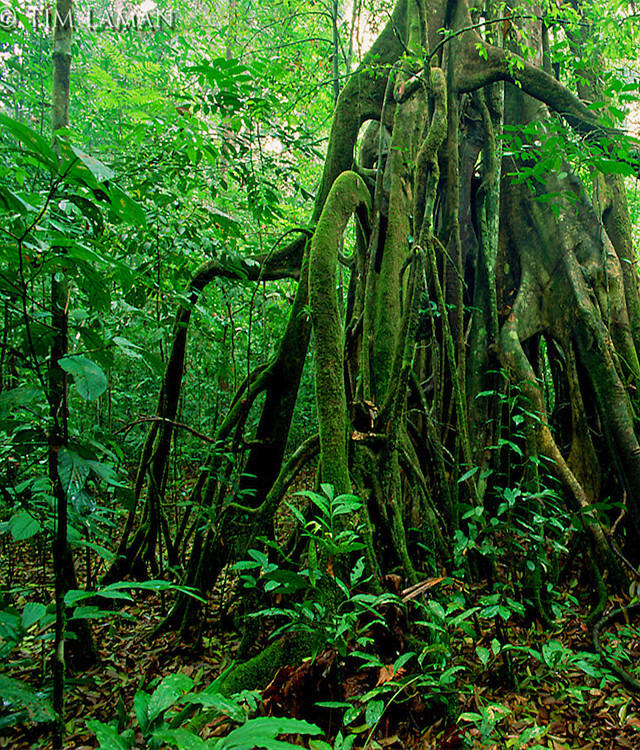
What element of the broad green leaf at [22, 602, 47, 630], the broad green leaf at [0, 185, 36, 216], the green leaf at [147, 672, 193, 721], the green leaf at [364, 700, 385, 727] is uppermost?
the broad green leaf at [0, 185, 36, 216]

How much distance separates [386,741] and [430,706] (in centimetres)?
21

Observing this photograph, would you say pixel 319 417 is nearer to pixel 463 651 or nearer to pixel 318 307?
pixel 318 307

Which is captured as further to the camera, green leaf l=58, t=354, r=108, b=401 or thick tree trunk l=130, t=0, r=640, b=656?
thick tree trunk l=130, t=0, r=640, b=656

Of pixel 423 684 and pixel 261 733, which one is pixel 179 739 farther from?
pixel 423 684

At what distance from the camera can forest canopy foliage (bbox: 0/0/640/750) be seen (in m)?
1.17

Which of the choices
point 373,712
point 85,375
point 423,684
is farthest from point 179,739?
point 423,684

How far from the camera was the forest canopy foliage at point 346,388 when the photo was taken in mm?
1175

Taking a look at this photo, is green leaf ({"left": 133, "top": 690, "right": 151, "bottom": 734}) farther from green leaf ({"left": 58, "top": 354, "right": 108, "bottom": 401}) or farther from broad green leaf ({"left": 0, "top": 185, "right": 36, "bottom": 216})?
broad green leaf ({"left": 0, "top": 185, "right": 36, "bottom": 216})

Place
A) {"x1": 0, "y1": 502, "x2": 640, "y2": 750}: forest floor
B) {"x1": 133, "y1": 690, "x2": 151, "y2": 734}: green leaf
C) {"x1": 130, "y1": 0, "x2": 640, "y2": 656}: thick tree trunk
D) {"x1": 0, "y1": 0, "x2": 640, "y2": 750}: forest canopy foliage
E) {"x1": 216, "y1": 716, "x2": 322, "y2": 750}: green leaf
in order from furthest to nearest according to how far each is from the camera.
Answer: {"x1": 130, "y1": 0, "x2": 640, "y2": 656}: thick tree trunk → {"x1": 0, "y1": 502, "x2": 640, "y2": 750}: forest floor → {"x1": 0, "y1": 0, "x2": 640, "y2": 750}: forest canopy foliage → {"x1": 133, "y1": 690, "x2": 151, "y2": 734}: green leaf → {"x1": 216, "y1": 716, "x2": 322, "y2": 750}: green leaf

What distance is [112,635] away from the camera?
2721mm

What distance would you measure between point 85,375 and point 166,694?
66cm

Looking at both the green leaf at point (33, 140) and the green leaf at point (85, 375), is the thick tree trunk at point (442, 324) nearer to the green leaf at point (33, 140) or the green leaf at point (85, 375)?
the green leaf at point (85, 375)

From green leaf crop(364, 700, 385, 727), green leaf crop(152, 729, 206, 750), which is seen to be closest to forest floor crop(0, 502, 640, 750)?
green leaf crop(364, 700, 385, 727)

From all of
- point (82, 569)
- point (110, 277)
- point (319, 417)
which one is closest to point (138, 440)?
point (82, 569)
